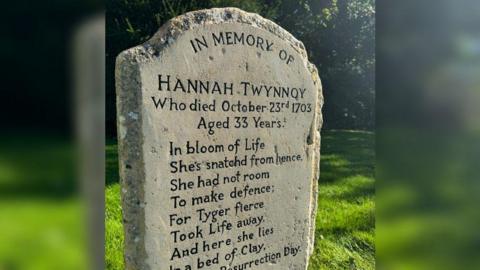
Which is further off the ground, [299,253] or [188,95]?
[188,95]

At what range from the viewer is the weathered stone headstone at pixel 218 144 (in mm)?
1996

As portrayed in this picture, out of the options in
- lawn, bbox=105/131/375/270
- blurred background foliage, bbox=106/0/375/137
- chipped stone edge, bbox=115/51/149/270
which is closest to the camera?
chipped stone edge, bbox=115/51/149/270

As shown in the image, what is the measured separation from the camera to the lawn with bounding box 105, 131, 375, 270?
3895 mm

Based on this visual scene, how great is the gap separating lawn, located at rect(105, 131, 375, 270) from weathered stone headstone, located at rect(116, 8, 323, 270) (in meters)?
1.37

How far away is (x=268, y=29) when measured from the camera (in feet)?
7.96

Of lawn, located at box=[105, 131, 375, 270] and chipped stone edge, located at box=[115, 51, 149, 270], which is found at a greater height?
chipped stone edge, located at box=[115, 51, 149, 270]

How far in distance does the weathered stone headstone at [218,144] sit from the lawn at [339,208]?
137 cm

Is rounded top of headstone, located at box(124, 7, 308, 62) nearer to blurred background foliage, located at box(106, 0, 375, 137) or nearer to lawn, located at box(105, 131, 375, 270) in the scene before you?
lawn, located at box(105, 131, 375, 270)
